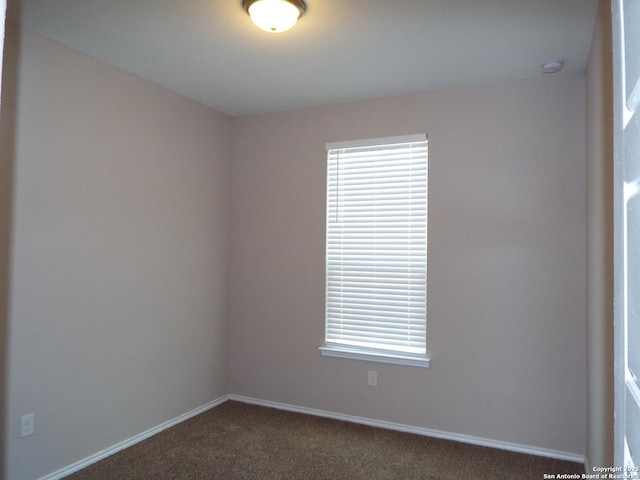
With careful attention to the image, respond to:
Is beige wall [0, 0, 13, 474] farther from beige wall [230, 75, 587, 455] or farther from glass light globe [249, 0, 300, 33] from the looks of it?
beige wall [230, 75, 587, 455]

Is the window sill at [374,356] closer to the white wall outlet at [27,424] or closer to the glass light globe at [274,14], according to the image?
the white wall outlet at [27,424]

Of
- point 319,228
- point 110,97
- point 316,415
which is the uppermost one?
point 110,97

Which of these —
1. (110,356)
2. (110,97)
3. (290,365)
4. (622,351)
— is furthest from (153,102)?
(622,351)

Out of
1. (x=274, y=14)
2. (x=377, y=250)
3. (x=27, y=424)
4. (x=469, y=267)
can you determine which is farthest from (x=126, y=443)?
(x=274, y=14)

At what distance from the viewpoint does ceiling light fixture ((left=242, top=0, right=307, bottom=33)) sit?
2.11m

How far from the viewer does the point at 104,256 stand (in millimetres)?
2957

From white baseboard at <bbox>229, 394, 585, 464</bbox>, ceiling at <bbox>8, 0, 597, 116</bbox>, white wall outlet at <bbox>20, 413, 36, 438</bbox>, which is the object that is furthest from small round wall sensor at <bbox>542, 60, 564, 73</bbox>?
white wall outlet at <bbox>20, 413, 36, 438</bbox>

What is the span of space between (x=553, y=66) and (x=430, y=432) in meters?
2.65

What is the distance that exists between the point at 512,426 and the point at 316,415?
1.50m

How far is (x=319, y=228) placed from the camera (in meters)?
3.76

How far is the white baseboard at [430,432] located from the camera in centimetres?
297

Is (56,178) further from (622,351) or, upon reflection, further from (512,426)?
(512,426)

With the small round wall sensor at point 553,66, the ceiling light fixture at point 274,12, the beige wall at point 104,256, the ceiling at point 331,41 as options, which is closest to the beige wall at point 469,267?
the small round wall sensor at point 553,66

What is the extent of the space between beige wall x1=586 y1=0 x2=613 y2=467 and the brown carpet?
632 mm
